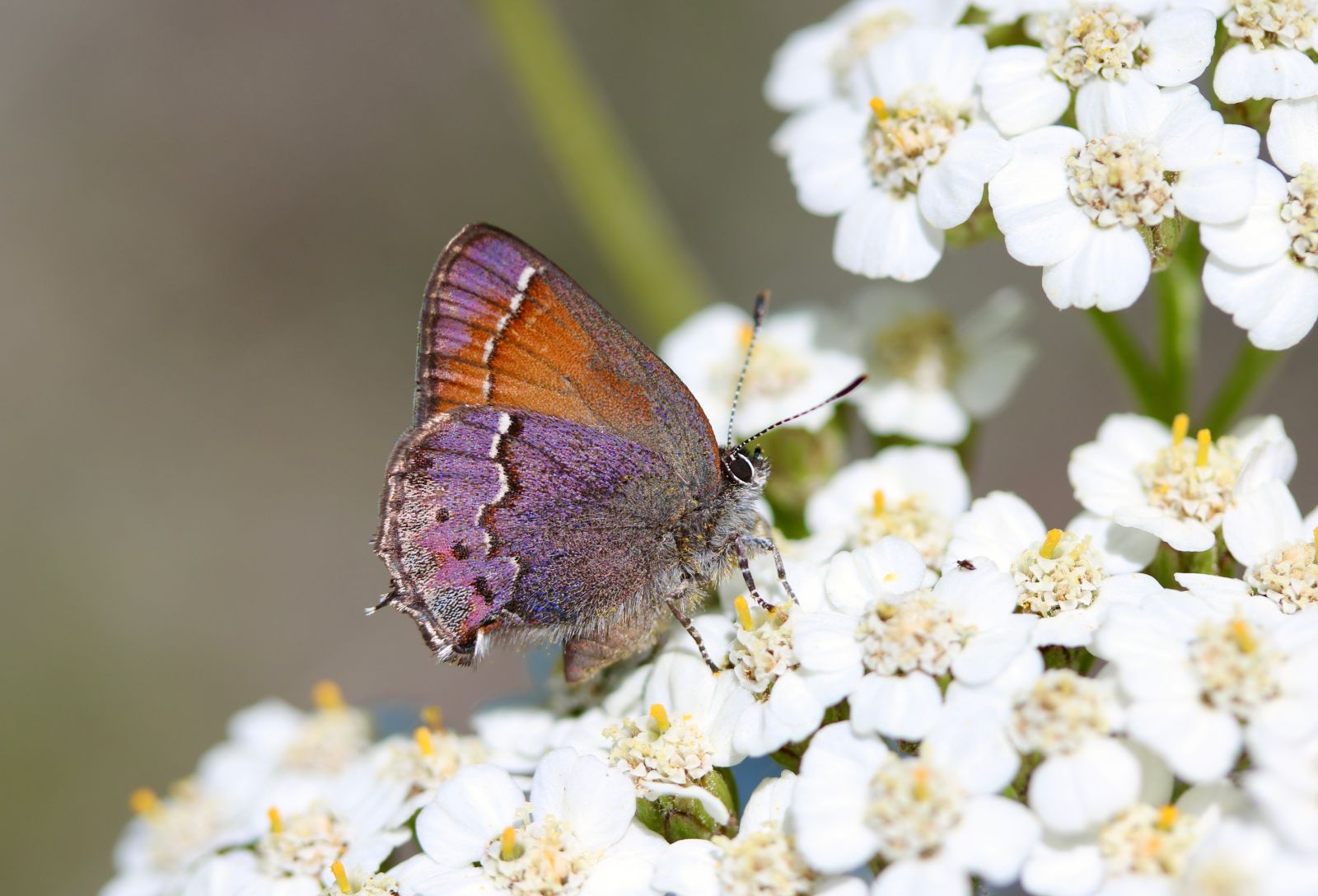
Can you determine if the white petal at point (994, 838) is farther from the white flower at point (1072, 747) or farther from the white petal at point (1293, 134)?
the white petal at point (1293, 134)

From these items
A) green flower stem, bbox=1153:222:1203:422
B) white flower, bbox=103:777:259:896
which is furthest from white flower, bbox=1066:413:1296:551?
white flower, bbox=103:777:259:896

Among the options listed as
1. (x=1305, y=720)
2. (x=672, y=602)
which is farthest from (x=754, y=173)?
(x=1305, y=720)

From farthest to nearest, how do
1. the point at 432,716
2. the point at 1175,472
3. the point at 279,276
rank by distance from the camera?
the point at 279,276 < the point at 432,716 < the point at 1175,472

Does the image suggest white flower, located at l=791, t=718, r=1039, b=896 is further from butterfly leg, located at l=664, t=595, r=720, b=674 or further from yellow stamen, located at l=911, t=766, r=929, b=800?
butterfly leg, located at l=664, t=595, r=720, b=674

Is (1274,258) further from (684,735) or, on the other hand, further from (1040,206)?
(684,735)

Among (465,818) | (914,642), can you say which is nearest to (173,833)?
(465,818)

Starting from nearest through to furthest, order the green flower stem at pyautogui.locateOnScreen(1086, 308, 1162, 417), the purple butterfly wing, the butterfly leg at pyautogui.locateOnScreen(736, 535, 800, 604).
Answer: the butterfly leg at pyautogui.locateOnScreen(736, 535, 800, 604)
the purple butterfly wing
the green flower stem at pyautogui.locateOnScreen(1086, 308, 1162, 417)

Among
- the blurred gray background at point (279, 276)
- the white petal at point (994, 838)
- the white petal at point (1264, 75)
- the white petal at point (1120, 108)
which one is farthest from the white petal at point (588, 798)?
the blurred gray background at point (279, 276)
